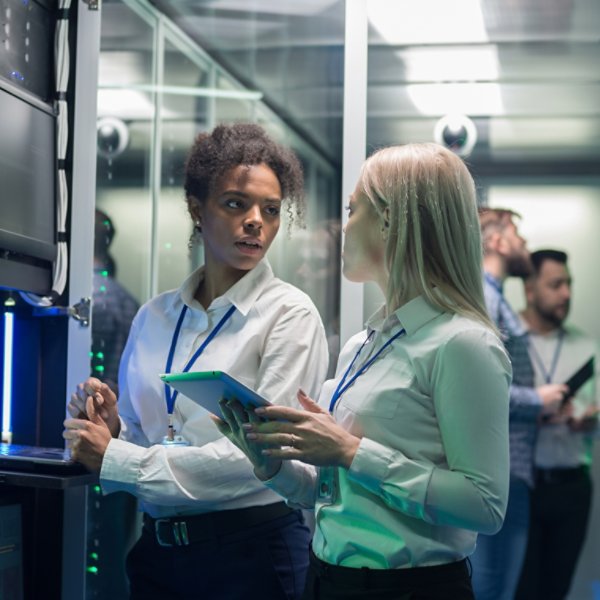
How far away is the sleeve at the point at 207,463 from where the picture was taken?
2.08 m

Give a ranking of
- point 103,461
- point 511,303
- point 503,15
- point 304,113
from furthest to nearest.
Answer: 1. point 511,303
2. point 503,15
3. point 304,113
4. point 103,461

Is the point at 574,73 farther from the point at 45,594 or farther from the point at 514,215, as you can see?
the point at 45,594

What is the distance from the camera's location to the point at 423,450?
169 cm

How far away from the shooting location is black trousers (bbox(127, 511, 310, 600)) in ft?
7.00

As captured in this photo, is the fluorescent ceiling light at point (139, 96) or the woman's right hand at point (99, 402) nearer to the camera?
the woman's right hand at point (99, 402)

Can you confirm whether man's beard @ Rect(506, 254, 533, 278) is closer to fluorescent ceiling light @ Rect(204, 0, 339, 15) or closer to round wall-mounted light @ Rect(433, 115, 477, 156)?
round wall-mounted light @ Rect(433, 115, 477, 156)

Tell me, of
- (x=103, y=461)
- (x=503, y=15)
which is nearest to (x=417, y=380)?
(x=103, y=461)

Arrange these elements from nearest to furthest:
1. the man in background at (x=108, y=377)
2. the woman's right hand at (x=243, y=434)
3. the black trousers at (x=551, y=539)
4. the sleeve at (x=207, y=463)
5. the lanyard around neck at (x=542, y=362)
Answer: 1. the woman's right hand at (x=243, y=434)
2. the sleeve at (x=207, y=463)
3. the man in background at (x=108, y=377)
4. the black trousers at (x=551, y=539)
5. the lanyard around neck at (x=542, y=362)

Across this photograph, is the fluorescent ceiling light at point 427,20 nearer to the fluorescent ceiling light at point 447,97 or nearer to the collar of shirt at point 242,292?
the fluorescent ceiling light at point 447,97

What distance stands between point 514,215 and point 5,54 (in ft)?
8.59

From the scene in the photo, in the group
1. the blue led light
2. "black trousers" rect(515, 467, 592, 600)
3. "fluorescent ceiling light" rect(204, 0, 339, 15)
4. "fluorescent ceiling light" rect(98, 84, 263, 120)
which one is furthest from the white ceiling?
"black trousers" rect(515, 467, 592, 600)

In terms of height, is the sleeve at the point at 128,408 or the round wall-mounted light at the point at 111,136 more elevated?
the round wall-mounted light at the point at 111,136

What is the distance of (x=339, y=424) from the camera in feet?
5.90

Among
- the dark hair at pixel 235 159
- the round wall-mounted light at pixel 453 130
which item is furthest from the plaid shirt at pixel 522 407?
the dark hair at pixel 235 159
